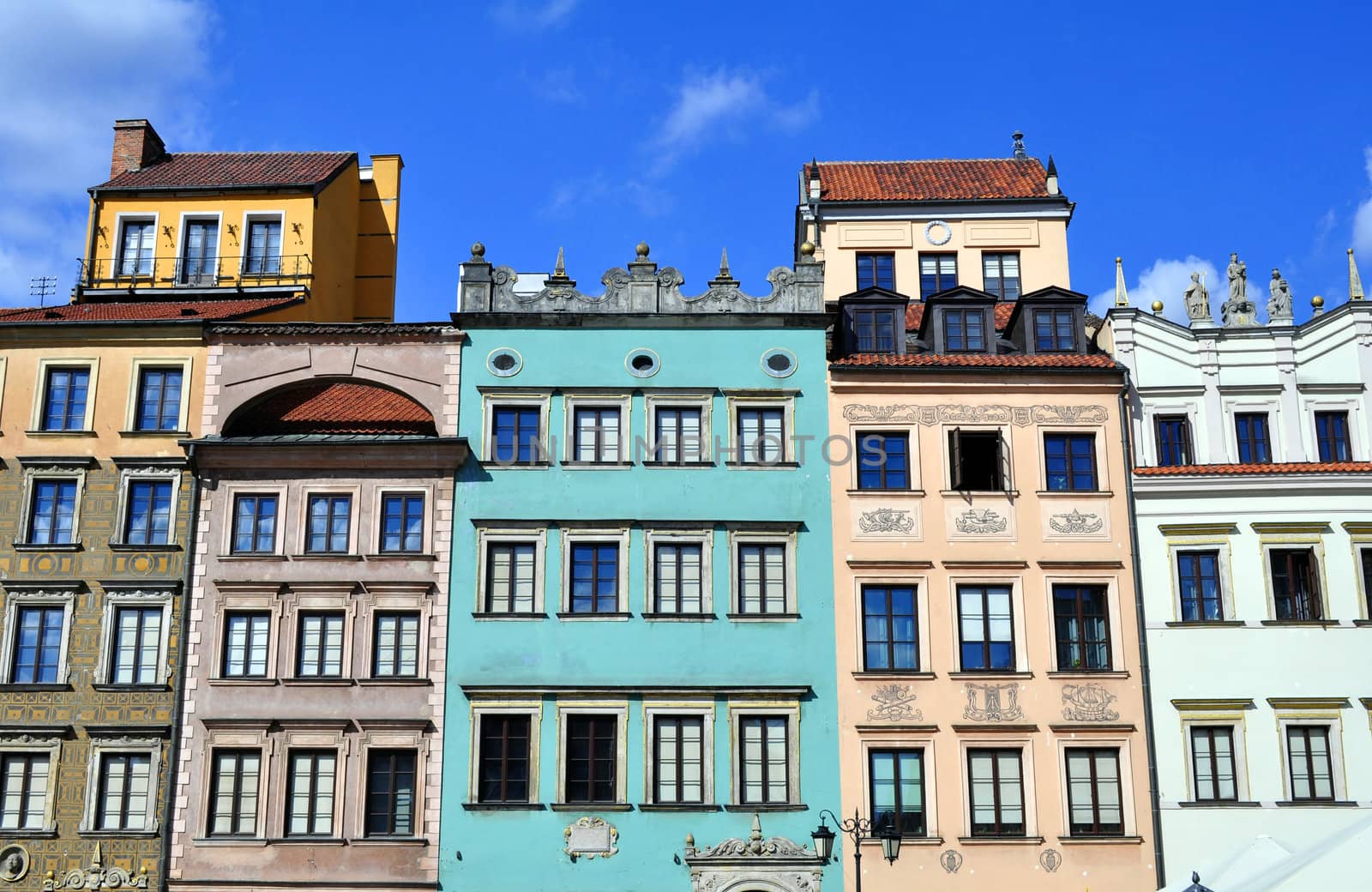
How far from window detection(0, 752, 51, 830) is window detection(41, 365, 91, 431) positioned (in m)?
7.70

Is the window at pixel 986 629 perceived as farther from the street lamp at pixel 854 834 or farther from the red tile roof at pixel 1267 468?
the red tile roof at pixel 1267 468

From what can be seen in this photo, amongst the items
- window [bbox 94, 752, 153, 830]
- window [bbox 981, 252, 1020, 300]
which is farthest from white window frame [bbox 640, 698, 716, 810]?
window [bbox 981, 252, 1020, 300]

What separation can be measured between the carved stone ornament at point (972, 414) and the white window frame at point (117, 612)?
16.2 meters

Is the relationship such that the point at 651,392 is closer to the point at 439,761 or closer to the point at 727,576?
the point at 727,576

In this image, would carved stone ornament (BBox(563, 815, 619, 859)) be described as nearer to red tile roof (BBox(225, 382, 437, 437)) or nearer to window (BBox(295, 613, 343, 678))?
window (BBox(295, 613, 343, 678))

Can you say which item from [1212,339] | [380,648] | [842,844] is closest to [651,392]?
[380,648]

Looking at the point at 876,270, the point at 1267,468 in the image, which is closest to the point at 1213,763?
the point at 1267,468

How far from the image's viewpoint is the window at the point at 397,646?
114 ft

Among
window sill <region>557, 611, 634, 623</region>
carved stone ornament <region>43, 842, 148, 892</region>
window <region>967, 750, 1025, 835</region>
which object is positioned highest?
window sill <region>557, 611, 634, 623</region>

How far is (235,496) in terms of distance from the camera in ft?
119

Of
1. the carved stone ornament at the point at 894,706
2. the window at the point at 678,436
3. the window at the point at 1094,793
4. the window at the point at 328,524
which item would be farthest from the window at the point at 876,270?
the window at the point at 328,524

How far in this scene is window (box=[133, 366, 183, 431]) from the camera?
37094 mm

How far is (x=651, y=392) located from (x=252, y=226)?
1497 centimetres

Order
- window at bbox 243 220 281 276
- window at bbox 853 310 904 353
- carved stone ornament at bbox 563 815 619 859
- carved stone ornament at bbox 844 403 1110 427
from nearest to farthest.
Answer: carved stone ornament at bbox 563 815 619 859 < carved stone ornament at bbox 844 403 1110 427 < window at bbox 853 310 904 353 < window at bbox 243 220 281 276
